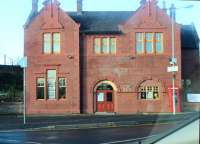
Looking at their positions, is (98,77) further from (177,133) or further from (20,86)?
(177,133)

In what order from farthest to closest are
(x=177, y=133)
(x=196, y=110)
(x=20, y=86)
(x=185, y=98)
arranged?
1. (x=20, y=86)
2. (x=185, y=98)
3. (x=196, y=110)
4. (x=177, y=133)

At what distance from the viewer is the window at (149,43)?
43.6 metres

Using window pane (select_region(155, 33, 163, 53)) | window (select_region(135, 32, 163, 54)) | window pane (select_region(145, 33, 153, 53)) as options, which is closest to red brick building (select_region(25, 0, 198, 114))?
window (select_region(135, 32, 163, 54))

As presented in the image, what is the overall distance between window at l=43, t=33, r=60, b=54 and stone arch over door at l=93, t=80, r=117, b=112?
4.80m

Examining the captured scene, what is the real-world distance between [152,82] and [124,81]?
2.38 meters

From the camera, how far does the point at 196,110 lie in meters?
2.70

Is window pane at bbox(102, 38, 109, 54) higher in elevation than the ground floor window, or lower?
higher

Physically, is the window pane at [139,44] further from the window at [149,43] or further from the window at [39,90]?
the window at [39,90]

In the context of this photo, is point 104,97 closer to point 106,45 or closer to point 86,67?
point 86,67

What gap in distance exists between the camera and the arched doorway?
47612 millimetres

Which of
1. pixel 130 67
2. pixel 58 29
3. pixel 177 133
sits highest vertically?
pixel 58 29

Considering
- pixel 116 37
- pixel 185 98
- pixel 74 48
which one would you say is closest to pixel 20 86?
pixel 74 48

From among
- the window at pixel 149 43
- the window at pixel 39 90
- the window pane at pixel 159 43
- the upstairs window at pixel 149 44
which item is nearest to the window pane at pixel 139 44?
the window at pixel 149 43

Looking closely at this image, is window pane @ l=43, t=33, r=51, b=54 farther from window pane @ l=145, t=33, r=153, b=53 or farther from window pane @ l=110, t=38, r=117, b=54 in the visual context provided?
window pane @ l=145, t=33, r=153, b=53
